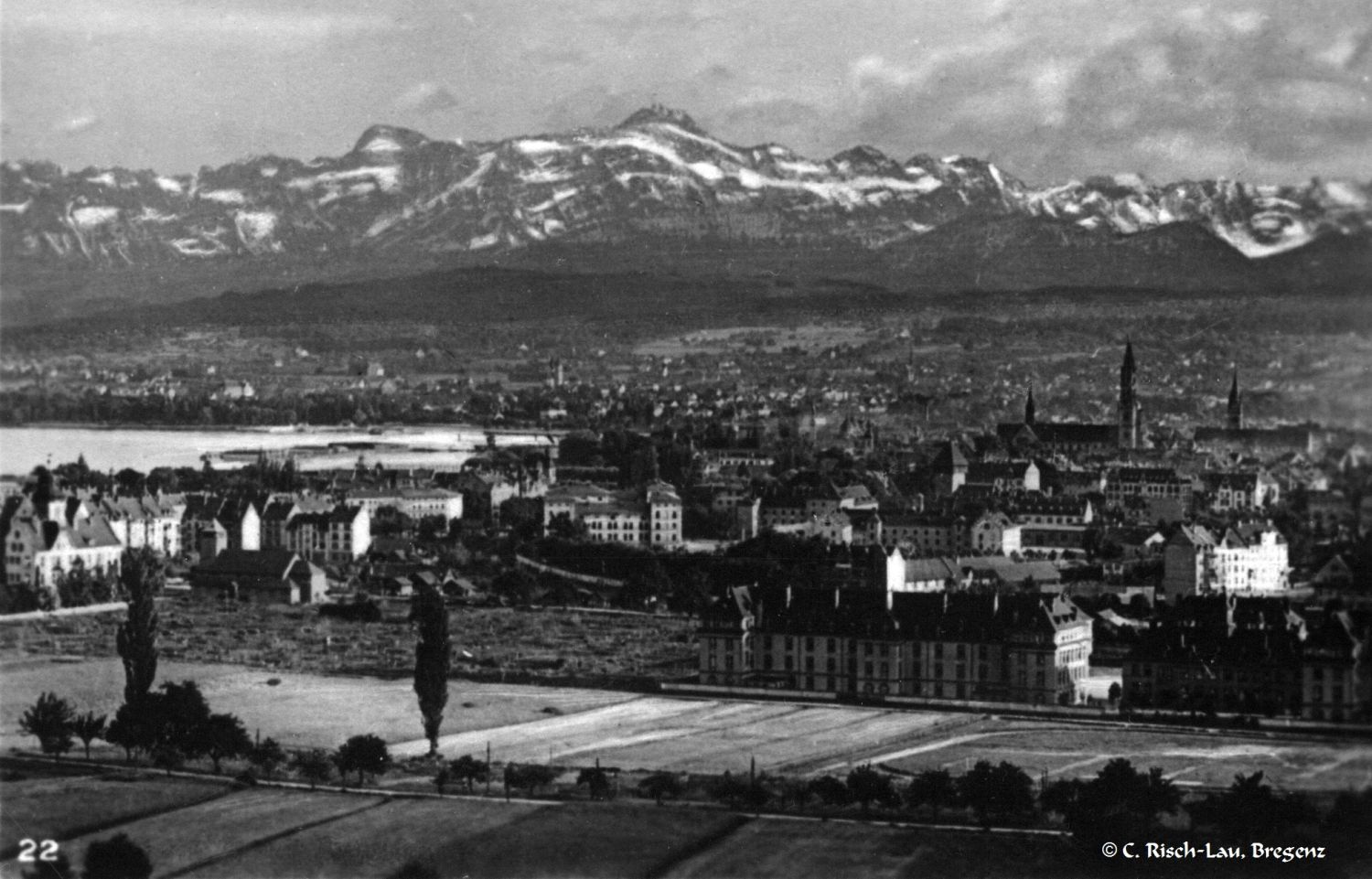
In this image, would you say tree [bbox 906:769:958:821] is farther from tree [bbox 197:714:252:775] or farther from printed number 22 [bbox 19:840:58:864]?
printed number 22 [bbox 19:840:58:864]

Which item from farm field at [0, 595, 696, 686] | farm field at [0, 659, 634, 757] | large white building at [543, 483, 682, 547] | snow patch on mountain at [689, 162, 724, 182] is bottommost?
farm field at [0, 659, 634, 757]

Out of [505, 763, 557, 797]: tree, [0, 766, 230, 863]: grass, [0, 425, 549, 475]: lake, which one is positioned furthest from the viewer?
[0, 425, 549, 475]: lake

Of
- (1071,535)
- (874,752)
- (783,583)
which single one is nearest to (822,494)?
(1071,535)

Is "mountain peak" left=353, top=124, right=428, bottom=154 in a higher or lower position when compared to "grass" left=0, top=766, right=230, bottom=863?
higher

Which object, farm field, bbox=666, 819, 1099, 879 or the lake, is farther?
the lake

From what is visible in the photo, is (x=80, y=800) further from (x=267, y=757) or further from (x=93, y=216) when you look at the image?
(x=93, y=216)

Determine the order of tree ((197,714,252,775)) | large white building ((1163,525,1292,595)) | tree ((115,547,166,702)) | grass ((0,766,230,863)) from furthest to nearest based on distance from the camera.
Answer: large white building ((1163,525,1292,595))
tree ((115,547,166,702))
tree ((197,714,252,775))
grass ((0,766,230,863))

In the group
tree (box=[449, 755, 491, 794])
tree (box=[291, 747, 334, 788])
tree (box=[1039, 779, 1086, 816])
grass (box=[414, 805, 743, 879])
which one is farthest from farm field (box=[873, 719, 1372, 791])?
tree (box=[291, 747, 334, 788])

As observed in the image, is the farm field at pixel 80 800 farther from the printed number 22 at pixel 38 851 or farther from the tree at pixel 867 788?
the tree at pixel 867 788
